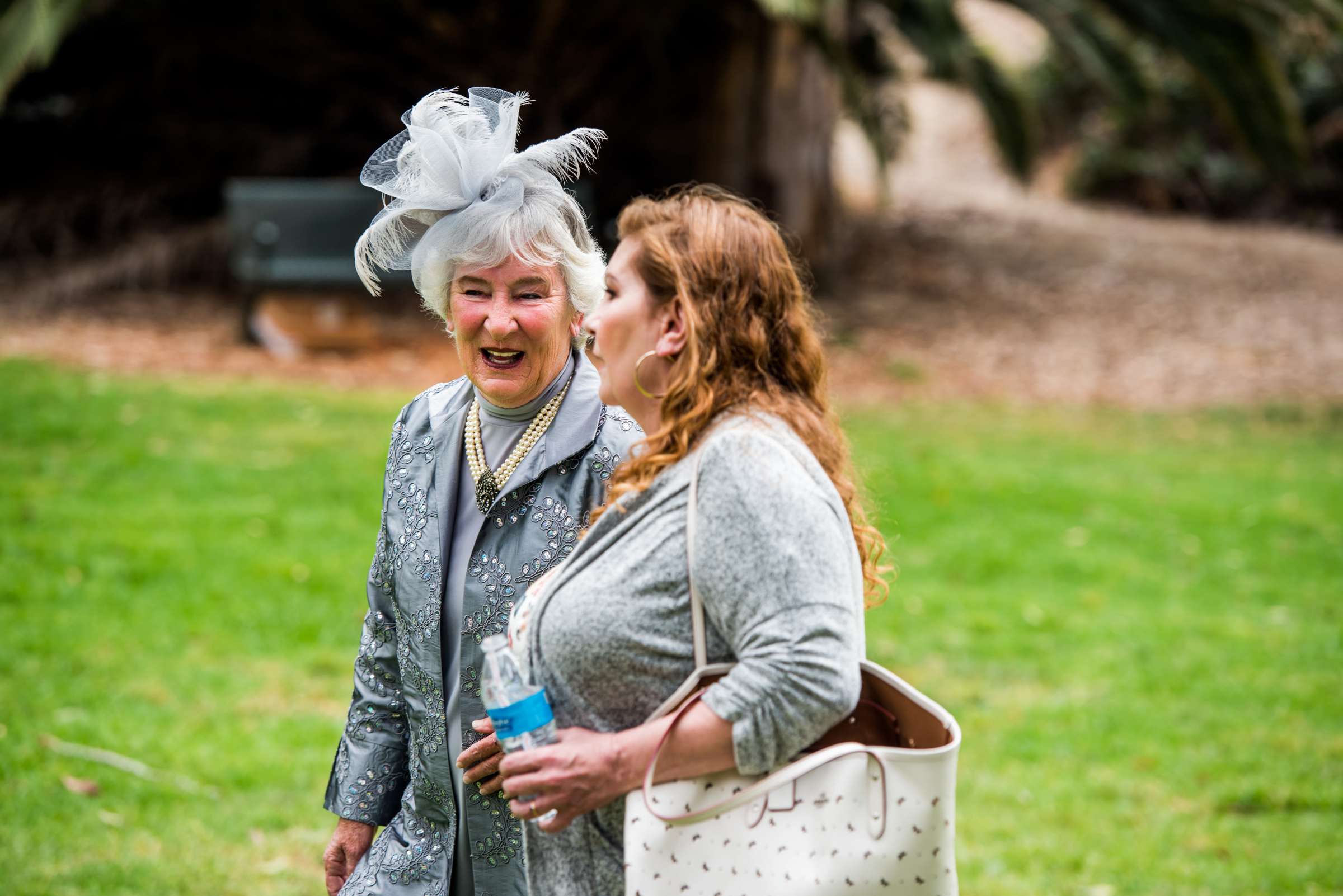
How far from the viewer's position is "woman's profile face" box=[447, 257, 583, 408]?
2.41 metres

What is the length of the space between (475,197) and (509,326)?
0.75 ft

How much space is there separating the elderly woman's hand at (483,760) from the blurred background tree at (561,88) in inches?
386

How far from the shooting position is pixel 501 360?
95.8 inches

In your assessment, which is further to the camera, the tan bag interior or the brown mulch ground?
the brown mulch ground

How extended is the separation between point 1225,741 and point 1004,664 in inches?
39.6

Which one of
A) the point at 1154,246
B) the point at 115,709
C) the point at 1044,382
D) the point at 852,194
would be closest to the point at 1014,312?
the point at 1044,382

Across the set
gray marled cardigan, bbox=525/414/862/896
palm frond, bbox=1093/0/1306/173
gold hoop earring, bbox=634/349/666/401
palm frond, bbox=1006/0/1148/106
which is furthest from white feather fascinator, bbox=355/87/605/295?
palm frond, bbox=1006/0/1148/106

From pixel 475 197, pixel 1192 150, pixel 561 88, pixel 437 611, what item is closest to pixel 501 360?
pixel 475 197

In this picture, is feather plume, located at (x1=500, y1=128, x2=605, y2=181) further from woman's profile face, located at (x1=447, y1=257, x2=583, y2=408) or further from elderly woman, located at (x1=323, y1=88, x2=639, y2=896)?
woman's profile face, located at (x1=447, y1=257, x2=583, y2=408)

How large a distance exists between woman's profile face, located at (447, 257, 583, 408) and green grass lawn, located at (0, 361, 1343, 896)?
2.41 m

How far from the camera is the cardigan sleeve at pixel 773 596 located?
5.83 feet

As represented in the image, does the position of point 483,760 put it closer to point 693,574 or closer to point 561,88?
point 693,574

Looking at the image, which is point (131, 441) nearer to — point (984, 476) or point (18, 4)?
point (18, 4)

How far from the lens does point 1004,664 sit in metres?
6.11
